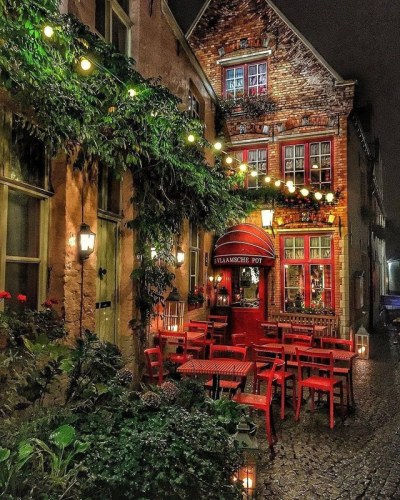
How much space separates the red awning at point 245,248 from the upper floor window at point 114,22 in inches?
245

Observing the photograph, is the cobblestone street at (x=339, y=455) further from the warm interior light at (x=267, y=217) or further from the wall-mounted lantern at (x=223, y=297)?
the warm interior light at (x=267, y=217)

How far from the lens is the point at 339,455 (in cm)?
484

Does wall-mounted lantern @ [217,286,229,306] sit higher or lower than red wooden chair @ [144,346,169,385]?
higher

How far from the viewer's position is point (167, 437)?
329 cm

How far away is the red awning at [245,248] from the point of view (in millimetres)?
11875

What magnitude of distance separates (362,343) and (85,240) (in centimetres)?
810

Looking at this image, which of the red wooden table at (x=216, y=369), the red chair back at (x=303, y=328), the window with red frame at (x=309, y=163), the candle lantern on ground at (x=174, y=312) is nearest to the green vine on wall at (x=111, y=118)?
the candle lantern on ground at (x=174, y=312)

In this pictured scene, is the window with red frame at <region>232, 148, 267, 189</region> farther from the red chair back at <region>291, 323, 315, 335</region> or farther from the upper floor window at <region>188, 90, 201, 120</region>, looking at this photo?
the red chair back at <region>291, 323, 315, 335</region>

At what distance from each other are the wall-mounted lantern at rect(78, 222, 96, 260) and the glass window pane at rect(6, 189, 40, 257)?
0.60 m

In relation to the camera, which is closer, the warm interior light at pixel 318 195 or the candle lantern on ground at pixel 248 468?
the candle lantern on ground at pixel 248 468

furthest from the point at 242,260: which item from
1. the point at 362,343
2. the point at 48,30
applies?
the point at 48,30

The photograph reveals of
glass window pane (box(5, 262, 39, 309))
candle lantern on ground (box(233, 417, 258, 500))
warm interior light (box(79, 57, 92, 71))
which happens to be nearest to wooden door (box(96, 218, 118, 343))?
glass window pane (box(5, 262, 39, 309))

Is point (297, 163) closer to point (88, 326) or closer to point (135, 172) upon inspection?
point (135, 172)

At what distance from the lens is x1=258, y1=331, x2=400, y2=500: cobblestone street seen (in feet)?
13.3
